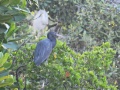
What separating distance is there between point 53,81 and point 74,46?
2573 mm

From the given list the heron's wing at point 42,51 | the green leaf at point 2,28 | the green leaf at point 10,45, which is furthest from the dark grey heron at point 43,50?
the green leaf at point 2,28

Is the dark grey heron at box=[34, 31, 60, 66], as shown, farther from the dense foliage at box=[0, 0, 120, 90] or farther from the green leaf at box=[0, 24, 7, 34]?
the green leaf at box=[0, 24, 7, 34]

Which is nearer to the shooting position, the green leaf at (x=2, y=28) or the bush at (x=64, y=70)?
the green leaf at (x=2, y=28)

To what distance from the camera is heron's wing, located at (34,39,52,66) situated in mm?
2978

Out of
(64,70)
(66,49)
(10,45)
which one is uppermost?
(10,45)

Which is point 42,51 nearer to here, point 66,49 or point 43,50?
point 43,50

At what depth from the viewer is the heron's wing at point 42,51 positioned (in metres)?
2.98

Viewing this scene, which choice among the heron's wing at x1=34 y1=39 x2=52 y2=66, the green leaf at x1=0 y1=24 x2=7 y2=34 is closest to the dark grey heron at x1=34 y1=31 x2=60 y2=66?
the heron's wing at x1=34 y1=39 x2=52 y2=66

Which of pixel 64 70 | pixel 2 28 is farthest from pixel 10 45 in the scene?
pixel 64 70

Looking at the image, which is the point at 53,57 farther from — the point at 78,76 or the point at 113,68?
the point at 113,68

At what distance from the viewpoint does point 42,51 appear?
3213 millimetres

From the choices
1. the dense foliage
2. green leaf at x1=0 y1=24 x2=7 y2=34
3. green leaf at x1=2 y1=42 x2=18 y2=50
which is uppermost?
green leaf at x1=0 y1=24 x2=7 y2=34

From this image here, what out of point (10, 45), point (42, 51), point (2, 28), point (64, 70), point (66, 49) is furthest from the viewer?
point (42, 51)

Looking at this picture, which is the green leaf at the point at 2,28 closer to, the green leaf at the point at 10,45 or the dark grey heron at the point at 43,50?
the green leaf at the point at 10,45
